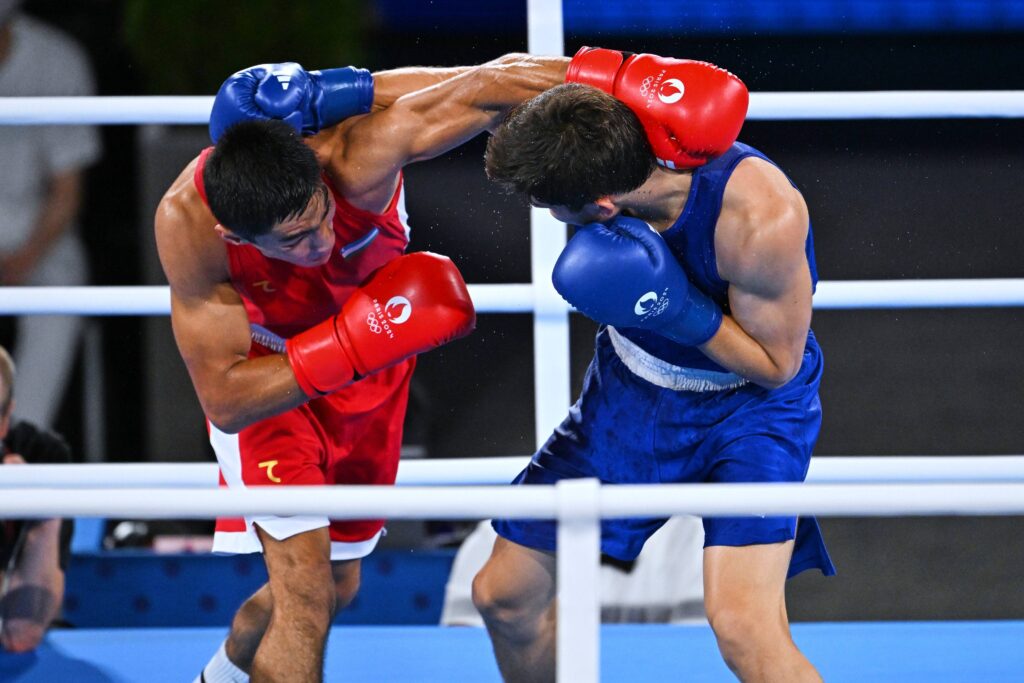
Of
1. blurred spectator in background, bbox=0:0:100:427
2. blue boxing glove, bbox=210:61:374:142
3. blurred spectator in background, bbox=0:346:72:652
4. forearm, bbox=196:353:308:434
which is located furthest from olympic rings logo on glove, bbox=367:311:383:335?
blurred spectator in background, bbox=0:0:100:427

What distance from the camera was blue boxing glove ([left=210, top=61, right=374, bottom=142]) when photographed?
159 centimetres

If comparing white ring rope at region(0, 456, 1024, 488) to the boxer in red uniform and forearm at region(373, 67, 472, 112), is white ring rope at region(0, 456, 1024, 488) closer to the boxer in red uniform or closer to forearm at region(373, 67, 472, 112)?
the boxer in red uniform

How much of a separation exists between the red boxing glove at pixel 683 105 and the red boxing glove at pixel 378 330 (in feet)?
1.14

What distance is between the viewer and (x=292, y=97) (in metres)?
1.60

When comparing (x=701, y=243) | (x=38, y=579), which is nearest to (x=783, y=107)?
(x=701, y=243)

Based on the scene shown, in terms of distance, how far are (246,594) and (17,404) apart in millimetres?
910

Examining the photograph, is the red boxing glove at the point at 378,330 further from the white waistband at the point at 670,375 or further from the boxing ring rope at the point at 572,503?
the boxing ring rope at the point at 572,503

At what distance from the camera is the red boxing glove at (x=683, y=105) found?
1.47 metres

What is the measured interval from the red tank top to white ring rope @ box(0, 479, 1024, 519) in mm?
633

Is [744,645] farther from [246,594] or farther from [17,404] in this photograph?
[17,404]

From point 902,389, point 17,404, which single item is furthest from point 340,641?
point 902,389

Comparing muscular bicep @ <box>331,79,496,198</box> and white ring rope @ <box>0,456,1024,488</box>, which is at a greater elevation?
muscular bicep @ <box>331,79,496,198</box>

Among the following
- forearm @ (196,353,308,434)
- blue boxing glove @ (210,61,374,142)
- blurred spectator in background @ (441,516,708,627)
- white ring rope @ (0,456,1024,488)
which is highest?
blue boxing glove @ (210,61,374,142)

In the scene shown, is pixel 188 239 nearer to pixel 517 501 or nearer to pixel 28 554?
pixel 517 501
